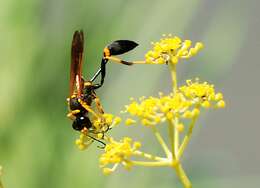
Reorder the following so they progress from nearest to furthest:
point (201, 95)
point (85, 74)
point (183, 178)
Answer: point (183, 178)
point (201, 95)
point (85, 74)

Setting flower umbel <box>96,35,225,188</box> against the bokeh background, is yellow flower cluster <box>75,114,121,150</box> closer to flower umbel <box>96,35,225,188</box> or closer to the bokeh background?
flower umbel <box>96,35,225,188</box>

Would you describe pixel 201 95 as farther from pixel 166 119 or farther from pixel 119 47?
pixel 119 47

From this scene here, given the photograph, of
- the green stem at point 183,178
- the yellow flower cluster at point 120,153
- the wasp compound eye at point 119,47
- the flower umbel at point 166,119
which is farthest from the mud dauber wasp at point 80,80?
the green stem at point 183,178

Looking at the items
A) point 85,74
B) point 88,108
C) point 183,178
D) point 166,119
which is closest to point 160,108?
point 166,119

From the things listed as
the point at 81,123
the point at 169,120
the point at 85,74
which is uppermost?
the point at 169,120

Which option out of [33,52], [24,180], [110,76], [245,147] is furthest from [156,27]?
[245,147]

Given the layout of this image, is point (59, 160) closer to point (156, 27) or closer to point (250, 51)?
point (156, 27)
